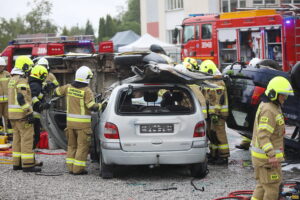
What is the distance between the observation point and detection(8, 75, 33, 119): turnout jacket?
8.87 meters

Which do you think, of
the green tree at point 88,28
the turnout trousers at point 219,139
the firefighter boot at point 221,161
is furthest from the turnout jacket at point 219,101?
the green tree at point 88,28

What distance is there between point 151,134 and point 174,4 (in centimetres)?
3726

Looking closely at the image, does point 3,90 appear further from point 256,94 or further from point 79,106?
point 256,94

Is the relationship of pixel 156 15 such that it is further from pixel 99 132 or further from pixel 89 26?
pixel 89 26

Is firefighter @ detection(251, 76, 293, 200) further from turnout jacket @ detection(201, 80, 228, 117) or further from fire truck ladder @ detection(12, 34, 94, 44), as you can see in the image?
fire truck ladder @ detection(12, 34, 94, 44)

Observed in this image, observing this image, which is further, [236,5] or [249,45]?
[236,5]

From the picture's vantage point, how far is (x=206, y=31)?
71.4ft

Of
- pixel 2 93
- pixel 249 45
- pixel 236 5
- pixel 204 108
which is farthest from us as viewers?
pixel 236 5

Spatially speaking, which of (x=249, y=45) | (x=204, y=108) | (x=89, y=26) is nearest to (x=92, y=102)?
(x=204, y=108)

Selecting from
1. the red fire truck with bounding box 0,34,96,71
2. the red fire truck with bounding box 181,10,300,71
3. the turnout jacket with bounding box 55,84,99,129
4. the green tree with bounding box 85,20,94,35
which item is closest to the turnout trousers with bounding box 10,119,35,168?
the turnout jacket with bounding box 55,84,99,129

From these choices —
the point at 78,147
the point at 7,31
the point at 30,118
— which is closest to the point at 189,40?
the point at 30,118

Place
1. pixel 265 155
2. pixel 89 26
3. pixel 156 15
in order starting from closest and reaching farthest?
pixel 265 155, pixel 156 15, pixel 89 26

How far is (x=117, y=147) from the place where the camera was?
7.91 m

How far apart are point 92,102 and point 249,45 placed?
1225 cm
